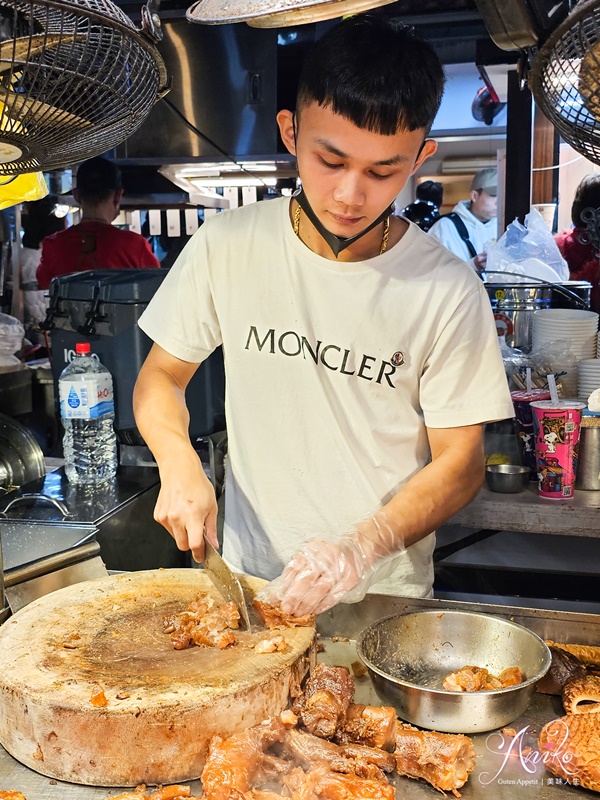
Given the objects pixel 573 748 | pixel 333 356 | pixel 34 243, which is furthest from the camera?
pixel 34 243

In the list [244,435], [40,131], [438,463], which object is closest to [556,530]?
[438,463]

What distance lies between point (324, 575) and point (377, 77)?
1.03 meters

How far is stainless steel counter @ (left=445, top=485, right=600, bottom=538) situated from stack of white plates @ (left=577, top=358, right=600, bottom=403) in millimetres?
504

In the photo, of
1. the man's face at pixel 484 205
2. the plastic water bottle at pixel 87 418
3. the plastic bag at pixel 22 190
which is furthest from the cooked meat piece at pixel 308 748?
the man's face at pixel 484 205

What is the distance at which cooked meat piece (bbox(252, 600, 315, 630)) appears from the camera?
155cm

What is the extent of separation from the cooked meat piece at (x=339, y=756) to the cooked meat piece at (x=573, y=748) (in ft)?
0.85

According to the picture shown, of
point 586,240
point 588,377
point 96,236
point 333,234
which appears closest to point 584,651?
point 333,234

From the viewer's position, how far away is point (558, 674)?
4.83ft

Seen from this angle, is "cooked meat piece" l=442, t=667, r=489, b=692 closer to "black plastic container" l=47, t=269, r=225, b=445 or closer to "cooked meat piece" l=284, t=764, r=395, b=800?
"cooked meat piece" l=284, t=764, r=395, b=800

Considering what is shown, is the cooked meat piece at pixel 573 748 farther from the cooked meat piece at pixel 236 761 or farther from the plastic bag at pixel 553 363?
the plastic bag at pixel 553 363

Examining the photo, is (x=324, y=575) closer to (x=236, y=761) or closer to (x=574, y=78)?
(x=236, y=761)

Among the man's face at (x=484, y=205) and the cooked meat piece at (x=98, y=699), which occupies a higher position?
the man's face at (x=484, y=205)

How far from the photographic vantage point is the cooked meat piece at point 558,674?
4.83ft

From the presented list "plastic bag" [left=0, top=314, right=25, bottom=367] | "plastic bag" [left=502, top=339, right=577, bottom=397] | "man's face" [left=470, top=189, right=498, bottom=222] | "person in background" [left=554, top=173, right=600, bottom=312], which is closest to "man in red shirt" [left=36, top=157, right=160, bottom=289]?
"plastic bag" [left=0, top=314, right=25, bottom=367]
